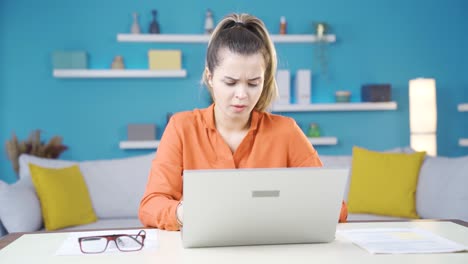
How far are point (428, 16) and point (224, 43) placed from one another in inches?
150

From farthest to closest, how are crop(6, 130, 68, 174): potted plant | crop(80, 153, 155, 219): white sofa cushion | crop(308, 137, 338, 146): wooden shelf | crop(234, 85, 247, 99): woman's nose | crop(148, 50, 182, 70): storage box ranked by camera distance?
1. crop(308, 137, 338, 146): wooden shelf
2. crop(148, 50, 182, 70): storage box
3. crop(6, 130, 68, 174): potted plant
4. crop(80, 153, 155, 219): white sofa cushion
5. crop(234, 85, 247, 99): woman's nose

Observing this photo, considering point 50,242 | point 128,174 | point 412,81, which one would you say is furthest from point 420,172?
point 50,242

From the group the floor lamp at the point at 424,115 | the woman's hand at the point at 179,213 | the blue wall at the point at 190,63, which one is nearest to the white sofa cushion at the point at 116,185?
the blue wall at the point at 190,63

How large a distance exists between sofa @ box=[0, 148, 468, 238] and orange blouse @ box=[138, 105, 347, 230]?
4.30ft

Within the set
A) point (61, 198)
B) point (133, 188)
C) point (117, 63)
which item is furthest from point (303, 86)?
point (61, 198)

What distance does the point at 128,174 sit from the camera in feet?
11.0

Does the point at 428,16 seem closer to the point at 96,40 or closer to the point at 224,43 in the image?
the point at 96,40

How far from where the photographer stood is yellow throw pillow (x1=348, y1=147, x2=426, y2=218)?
3.31m

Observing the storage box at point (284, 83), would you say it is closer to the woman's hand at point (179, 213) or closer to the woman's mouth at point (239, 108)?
the woman's mouth at point (239, 108)

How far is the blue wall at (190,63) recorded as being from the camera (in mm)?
4430

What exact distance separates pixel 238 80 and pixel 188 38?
9.99 ft

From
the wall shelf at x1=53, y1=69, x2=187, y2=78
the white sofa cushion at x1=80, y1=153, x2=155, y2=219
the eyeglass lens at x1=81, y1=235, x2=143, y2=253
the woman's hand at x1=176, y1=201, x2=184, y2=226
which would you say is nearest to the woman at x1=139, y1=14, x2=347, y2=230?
the woman's hand at x1=176, y1=201, x2=184, y2=226

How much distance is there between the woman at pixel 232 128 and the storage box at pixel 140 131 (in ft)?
8.66

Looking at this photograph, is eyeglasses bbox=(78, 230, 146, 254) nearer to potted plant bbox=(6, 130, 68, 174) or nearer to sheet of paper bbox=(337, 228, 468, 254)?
sheet of paper bbox=(337, 228, 468, 254)
